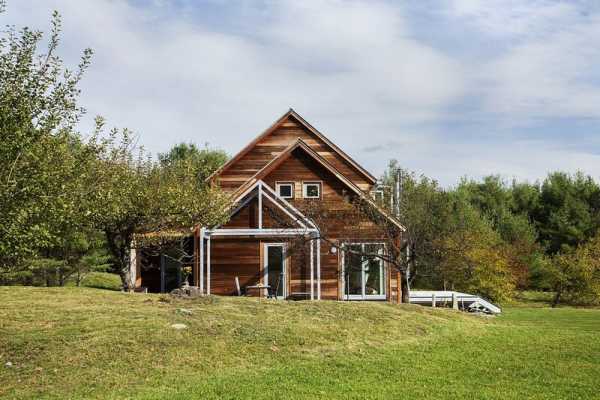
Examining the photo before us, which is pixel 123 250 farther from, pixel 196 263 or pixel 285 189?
pixel 285 189

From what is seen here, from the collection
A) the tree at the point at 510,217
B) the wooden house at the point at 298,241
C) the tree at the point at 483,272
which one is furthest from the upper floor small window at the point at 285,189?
the tree at the point at 510,217

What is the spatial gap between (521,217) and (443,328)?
3264 centimetres

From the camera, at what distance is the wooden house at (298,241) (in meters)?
24.8

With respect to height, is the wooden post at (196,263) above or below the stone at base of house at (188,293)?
above

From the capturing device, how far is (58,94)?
10992 mm

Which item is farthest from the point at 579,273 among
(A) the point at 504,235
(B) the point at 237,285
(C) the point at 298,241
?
(B) the point at 237,285

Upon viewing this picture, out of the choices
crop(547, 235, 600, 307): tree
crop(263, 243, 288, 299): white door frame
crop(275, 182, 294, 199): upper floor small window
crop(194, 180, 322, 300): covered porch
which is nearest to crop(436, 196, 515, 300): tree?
crop(547, 235, 600, 307): tree

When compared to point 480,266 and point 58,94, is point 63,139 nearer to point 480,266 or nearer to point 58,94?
point 58,94

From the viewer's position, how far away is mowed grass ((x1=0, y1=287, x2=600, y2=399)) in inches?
429

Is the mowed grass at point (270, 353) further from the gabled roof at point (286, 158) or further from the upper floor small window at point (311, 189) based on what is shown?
the upper floor small window at point (311, 189)

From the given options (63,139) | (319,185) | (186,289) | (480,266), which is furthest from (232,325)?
(480,266)

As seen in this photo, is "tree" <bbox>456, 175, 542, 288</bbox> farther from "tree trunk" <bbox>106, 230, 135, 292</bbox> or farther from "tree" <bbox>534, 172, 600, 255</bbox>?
"tree trunk" <bbox>106, 230, 135, 292</bbox>

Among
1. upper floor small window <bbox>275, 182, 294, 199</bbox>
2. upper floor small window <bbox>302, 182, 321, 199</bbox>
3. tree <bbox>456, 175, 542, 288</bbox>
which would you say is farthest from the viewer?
tree <bbox>456, 175, 542, 288</bbox>

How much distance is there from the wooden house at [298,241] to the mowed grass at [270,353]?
6799 mm
